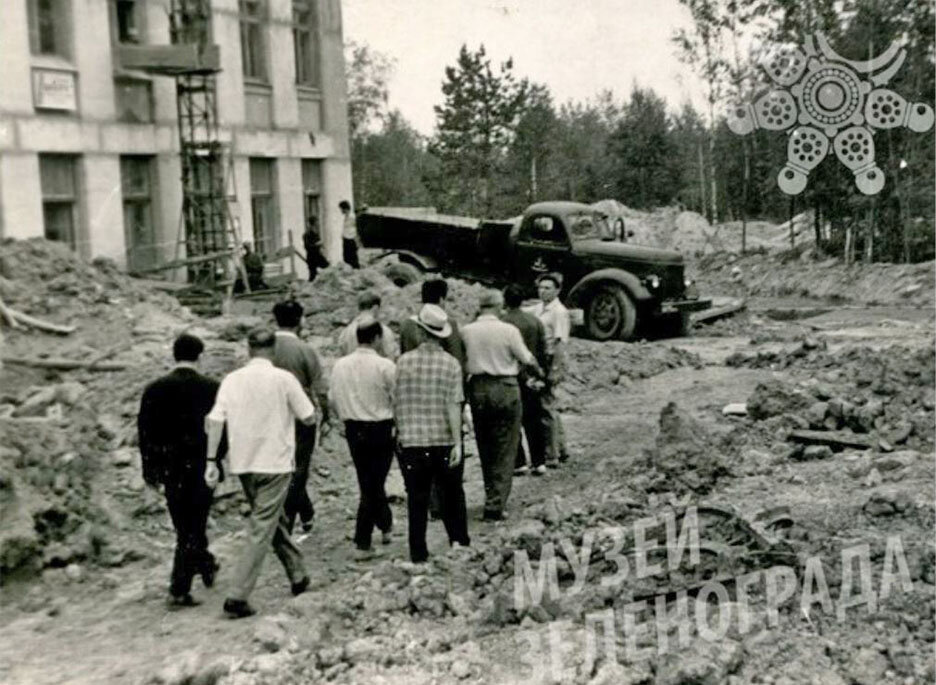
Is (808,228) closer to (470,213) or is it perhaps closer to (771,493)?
(470,213)

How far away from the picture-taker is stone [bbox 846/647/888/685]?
222 inches

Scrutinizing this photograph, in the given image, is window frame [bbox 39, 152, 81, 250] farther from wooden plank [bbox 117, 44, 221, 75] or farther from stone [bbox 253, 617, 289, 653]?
stone [bbox 253, 617, 289, 653]

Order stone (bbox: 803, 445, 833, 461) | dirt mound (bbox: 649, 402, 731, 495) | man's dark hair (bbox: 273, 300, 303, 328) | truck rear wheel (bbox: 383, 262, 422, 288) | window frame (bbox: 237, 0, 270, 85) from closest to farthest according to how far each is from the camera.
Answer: man's dark hair (bbox: 273, 300, 303, 328) < dirt mound (bbox: 649, 402, 731, 495) < stone (bbox: 803, 445, 833, 461) < truck rear wheel (bbox: 383, 262, 422, 288) < window frame (bbox: 237, 0, 270, 85)

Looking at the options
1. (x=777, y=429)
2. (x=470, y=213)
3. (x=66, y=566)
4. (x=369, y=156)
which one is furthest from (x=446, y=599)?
(x=369, y=156)

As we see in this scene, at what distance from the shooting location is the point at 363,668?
5926 mm

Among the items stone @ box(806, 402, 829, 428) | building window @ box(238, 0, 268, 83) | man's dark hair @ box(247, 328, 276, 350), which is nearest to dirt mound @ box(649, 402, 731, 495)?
stone @ box(806, 402, 829, 428)

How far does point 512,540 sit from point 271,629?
1.89m

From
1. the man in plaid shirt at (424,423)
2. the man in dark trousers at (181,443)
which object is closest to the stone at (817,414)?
the man in plaid shirt at (424,423)

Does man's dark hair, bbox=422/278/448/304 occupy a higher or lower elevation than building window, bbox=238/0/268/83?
lower

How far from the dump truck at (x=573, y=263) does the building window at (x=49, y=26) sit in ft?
21.6

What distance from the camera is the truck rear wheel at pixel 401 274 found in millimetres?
20469

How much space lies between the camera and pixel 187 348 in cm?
710

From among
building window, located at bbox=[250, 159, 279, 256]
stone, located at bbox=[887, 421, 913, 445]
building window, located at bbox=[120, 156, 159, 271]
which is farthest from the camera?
building window, located at bbox=[250, 159, 279, 256]

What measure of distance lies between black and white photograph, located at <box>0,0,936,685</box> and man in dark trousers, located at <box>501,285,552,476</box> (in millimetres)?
32
